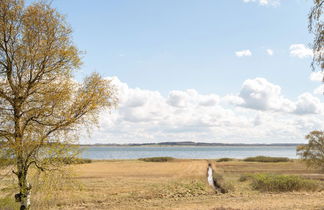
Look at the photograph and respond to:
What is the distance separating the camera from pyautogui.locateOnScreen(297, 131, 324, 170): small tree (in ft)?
154

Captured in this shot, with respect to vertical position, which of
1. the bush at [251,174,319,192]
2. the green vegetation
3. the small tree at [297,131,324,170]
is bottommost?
the bush at [251,174,319,192]

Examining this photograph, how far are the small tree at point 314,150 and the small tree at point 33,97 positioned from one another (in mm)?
39595

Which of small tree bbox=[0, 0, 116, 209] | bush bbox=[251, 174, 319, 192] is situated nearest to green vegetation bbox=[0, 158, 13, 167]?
small tree bbox=[0, 0, 116, 209]

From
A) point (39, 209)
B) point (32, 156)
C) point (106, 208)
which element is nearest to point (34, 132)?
point (32, 156)

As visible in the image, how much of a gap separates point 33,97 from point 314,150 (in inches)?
1722

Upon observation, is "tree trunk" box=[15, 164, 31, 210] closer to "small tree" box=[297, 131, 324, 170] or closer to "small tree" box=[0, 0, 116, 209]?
"small tree" box=[0, 0, 116, 209]

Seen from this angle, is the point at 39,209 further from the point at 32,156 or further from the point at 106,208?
the point at 32,156

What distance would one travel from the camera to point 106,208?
25672mm

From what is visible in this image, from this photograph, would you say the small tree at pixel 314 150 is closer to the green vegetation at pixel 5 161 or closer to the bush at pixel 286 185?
the bush at pixel 286 185

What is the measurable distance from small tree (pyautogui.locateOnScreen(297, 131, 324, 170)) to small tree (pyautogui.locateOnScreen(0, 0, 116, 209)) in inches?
1559

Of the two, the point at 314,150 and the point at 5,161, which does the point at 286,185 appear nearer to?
the point at 314,150

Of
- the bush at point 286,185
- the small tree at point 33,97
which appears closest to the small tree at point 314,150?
the bush at point 286,185

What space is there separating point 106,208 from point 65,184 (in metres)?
9.37

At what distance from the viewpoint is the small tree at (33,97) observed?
16234 mm
